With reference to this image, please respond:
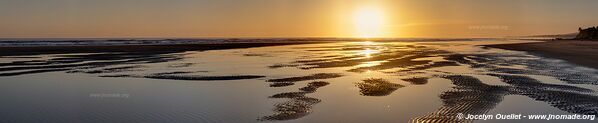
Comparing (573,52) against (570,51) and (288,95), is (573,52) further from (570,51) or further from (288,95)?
(288,95)

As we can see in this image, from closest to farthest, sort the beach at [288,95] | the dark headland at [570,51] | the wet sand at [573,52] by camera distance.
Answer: the beach at [288,95] → the wet sand at [573,52] → the dark headland at [570,51]

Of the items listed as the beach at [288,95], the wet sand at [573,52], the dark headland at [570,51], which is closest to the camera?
the beach at [288,95]

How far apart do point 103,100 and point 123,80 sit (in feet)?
15.3

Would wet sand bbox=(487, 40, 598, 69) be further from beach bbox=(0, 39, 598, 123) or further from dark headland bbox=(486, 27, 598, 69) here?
beach bbox=(0, 39, 598, 123)

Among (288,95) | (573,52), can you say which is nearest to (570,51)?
(573,52)

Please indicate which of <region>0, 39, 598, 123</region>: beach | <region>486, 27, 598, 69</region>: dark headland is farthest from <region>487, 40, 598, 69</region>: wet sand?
<region>0, 39, 598, 123</region>: beach

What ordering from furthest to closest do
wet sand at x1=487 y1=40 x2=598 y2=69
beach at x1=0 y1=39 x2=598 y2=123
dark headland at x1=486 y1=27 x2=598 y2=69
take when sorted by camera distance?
dark headland at x1=486 y1=27 x2=598 y2=69
wet sand at x1=487 y1=40 x2=598 y2=69
beach at x1=0 y1=39 x2=598 y2=123

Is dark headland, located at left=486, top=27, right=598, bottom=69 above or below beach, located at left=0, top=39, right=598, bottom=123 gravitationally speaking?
below

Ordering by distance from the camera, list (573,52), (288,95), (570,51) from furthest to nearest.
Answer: (570,51), (573,52), (288,95)

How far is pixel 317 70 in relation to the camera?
18828 millimetres

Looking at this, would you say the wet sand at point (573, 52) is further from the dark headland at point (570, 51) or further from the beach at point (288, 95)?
the beach at point (288, 95)

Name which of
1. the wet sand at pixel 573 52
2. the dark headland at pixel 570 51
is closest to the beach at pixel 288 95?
the wet sand at pixel 573 52

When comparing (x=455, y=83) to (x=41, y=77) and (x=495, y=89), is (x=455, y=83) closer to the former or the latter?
(x=495, y=89)

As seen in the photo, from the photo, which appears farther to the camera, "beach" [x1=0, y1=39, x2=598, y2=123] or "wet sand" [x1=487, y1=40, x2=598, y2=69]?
"wet sand" [x1=487, y1=40, x2=598, y2=69]
